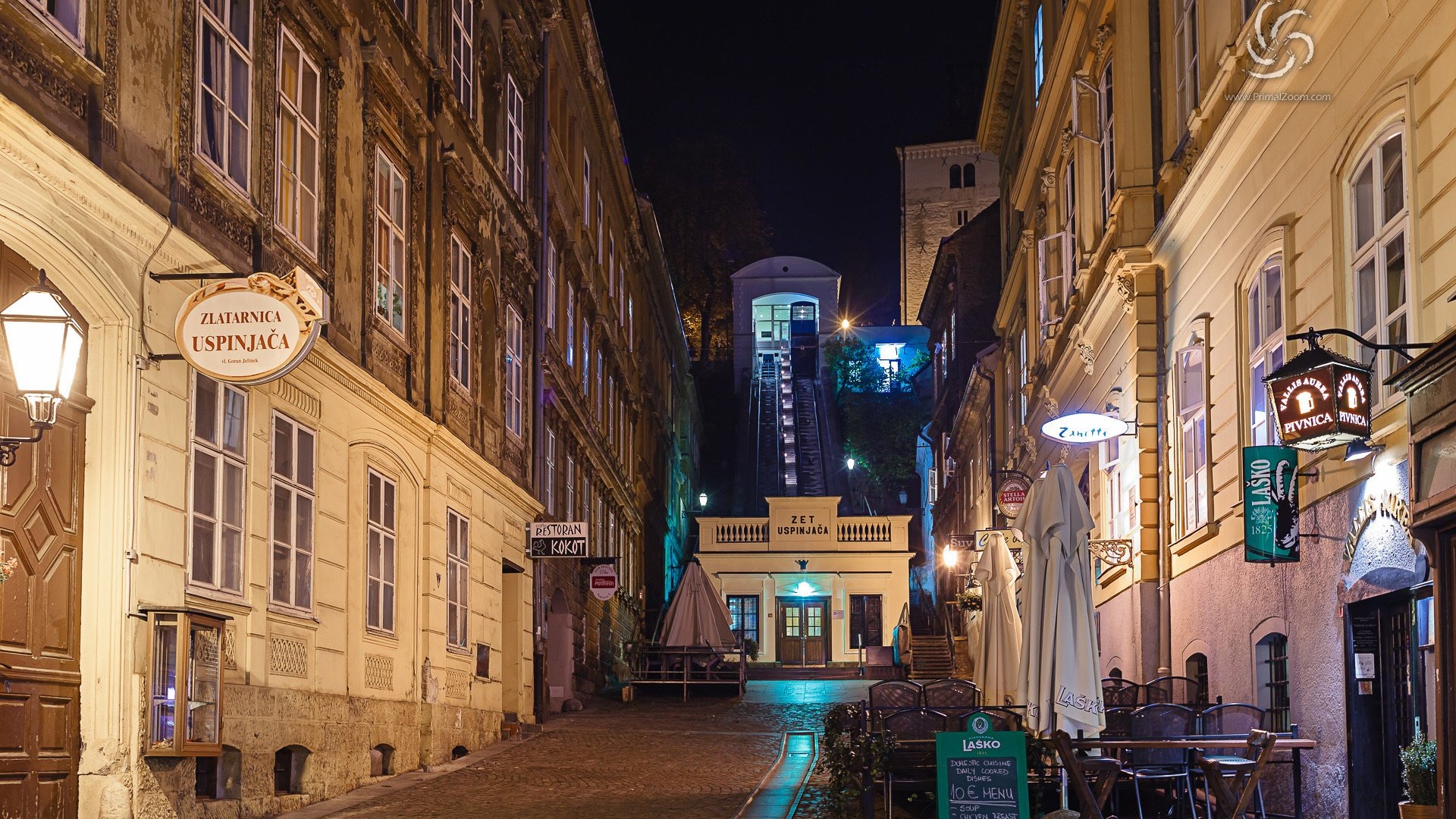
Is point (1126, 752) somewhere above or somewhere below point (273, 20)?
below

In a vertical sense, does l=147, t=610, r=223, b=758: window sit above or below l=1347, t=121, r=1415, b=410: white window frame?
below

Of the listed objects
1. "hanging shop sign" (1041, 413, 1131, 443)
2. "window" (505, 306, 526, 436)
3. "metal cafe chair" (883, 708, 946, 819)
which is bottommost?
"metal cafe chair" (883, 708, 946, 819)

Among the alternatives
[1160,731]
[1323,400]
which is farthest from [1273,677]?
[1323,400]

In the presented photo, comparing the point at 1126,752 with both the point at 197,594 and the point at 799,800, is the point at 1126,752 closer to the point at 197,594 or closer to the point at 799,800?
the point at 799,800

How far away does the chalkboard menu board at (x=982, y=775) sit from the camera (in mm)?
10469

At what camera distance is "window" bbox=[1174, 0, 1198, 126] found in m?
16.3

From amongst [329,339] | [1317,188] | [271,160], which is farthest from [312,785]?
[1317,188]

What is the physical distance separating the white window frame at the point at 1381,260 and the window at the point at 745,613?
38743 millimetres

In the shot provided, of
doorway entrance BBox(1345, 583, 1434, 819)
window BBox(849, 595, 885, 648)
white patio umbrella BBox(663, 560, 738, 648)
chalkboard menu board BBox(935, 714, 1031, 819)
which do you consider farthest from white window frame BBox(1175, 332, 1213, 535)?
window BBox(849, 595, 885, 648)

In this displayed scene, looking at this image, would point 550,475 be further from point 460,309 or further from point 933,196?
point 933,196

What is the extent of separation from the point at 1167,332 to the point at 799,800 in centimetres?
686

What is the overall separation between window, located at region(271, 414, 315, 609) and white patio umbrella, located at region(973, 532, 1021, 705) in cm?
756

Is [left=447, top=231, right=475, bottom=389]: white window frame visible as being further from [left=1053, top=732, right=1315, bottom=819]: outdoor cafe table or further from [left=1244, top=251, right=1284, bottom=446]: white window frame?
[left=1053, top=732, right=1315, bottom=819]: outdoor cafe table

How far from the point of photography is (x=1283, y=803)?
1275 centimetres
